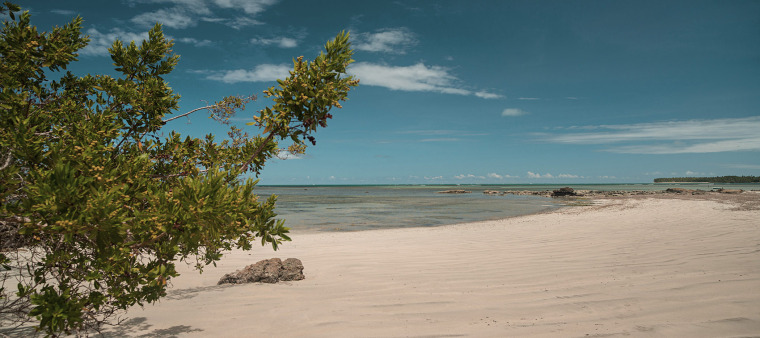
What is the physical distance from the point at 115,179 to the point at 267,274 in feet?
14.9

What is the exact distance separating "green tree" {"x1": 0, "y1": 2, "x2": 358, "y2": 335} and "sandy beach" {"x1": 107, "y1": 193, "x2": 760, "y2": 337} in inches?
80.3

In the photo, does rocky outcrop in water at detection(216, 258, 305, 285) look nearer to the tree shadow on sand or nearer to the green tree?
the tree shadow on sand

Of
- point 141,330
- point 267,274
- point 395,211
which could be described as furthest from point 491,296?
point 395,211

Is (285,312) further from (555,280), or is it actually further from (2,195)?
(555,280)

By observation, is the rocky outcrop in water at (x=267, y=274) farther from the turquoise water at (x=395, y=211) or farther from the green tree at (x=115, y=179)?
the turquoise water at (x=395, y=211)

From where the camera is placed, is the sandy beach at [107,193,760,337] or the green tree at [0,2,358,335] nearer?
the green tree at [0,2,358,335]

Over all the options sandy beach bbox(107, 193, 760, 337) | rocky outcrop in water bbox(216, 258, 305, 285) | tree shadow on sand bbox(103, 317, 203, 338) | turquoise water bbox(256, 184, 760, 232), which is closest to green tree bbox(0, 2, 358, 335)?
tree shadow on sand bbox(103, 317, 203, 338)

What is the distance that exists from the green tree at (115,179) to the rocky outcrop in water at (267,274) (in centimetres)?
312

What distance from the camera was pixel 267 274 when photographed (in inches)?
265

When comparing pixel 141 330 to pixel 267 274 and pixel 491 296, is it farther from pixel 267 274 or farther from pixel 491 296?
pixel 491 296

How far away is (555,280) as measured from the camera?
20.4 ft

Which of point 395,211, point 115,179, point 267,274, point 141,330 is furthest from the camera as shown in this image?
point 395,211

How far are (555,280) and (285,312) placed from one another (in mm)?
4532

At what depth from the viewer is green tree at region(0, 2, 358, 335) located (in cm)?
225
